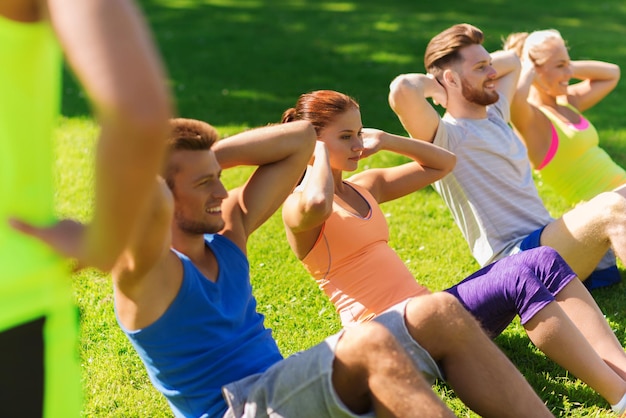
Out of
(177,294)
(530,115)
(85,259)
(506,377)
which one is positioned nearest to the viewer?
(85,259)

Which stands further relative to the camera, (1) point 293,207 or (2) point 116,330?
(2) point 116,330

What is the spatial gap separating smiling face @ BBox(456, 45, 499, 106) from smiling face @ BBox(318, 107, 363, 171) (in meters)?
1.09

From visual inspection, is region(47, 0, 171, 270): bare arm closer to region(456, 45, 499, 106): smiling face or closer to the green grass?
the green grass

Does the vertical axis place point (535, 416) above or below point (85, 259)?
below

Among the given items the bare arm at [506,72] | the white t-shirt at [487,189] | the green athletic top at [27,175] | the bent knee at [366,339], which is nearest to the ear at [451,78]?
the white t-shirt at [487,189]

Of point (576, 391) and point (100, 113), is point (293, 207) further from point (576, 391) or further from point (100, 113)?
point (100, 113)

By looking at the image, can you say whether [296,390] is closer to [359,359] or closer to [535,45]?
[359,359]

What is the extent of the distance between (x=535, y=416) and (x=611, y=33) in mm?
11050

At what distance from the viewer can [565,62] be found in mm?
5801

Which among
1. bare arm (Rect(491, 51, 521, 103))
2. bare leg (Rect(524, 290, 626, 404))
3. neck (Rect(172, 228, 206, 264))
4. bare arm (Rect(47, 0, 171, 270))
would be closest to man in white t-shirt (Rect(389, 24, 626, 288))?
bare arm (Rect(491, 51, 521, 103))

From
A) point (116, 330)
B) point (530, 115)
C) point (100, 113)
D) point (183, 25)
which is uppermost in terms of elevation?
point (100, 113)

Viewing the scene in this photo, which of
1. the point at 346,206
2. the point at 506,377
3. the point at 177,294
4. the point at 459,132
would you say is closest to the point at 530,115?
the point at 459,132

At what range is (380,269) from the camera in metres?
4.04

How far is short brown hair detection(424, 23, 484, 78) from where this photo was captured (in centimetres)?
502
